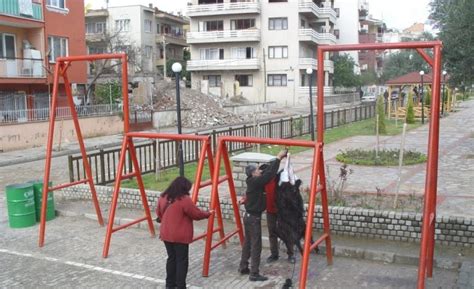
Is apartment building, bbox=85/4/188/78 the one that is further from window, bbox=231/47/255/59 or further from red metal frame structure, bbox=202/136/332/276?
red metal frame structure, bbox=202/136/332/276

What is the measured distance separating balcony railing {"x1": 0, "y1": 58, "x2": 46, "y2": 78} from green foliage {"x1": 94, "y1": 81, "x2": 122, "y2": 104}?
5723 mm

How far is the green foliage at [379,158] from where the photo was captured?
1394 centimetres

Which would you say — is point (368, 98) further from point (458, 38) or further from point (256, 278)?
point (256, 278)

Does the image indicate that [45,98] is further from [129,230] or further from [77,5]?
[129,230]

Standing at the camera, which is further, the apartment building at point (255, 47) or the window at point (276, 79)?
the window at point (276, 79)

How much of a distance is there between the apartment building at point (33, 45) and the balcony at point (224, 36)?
90.4 feet

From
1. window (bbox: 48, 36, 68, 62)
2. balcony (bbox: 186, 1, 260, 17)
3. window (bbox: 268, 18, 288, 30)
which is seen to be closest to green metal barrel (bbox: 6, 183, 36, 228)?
window (bbox: 48, 36, 68, 62)

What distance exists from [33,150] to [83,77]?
8.67m

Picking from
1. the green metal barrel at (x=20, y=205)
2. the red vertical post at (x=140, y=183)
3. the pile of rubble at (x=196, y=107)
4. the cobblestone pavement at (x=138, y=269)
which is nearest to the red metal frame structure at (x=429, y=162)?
the cobblestone pavement at (x=138, y=269)

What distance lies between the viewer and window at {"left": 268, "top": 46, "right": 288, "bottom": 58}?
54.5 m

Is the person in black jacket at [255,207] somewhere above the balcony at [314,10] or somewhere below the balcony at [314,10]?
below

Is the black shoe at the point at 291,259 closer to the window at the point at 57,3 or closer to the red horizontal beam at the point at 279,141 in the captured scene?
the red horizontal beam at the point at 279,141

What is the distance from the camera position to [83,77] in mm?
29453

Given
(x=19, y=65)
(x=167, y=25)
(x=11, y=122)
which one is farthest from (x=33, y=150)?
(x=167, y=25)
